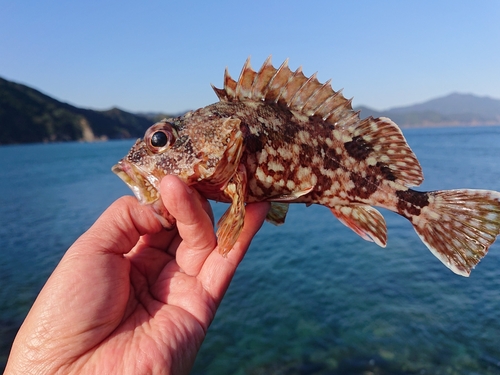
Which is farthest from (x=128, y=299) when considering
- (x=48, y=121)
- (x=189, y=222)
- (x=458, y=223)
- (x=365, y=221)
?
(x=48, y=121)

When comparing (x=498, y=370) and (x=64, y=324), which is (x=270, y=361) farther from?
(x=64, y=324)

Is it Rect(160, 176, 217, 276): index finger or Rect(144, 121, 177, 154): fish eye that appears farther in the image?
Rect(144, 121, 177, 154): fish eye

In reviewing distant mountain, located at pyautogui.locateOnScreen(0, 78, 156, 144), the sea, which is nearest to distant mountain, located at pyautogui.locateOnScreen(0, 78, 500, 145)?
distant mountain, located at pyautogui.locateOnScreen(0, 78, 156, 144)

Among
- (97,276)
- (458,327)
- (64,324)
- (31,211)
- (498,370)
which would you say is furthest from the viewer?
(31,211)

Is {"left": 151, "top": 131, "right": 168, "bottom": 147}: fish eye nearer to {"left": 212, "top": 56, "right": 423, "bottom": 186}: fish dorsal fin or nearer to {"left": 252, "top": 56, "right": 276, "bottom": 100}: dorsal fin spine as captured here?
{"left": 212, "top": 56, "right": 423, "bottom": 186}: fish dorsal fin

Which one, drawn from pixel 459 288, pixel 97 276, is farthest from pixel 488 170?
pixel 97 276

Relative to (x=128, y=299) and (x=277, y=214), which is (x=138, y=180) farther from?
(x=277, y=214)
